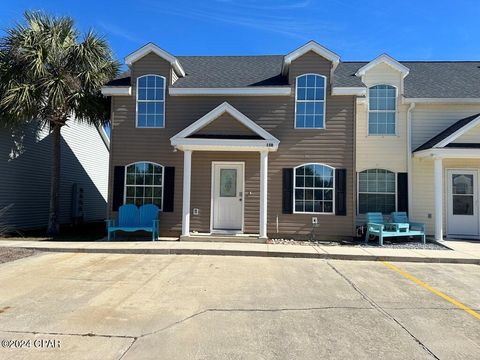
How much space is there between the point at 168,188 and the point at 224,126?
2.78 meters

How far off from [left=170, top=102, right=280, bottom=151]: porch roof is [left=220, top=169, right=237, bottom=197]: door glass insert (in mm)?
908

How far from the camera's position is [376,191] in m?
13.1

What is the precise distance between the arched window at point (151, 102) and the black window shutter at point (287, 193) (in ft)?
15.1

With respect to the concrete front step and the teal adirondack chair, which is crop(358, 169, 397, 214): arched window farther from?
the concrete front step

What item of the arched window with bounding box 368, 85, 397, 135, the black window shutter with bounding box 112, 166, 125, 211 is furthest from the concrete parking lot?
the arched window with bounding box 368, 85, 397, 135

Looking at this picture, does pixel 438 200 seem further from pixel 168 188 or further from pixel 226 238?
pixel 168 188

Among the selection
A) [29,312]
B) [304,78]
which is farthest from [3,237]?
[304,78]

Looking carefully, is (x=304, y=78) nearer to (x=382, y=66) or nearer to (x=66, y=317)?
(x=382, y=66)

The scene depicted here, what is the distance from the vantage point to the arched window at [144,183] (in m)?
12.5

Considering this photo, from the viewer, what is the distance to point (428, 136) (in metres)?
13.2

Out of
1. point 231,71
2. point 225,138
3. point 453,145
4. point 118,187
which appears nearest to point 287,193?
point 225,138

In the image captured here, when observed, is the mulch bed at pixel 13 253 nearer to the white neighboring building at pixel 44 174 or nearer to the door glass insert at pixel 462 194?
the white neighboring building at pixel 44 174

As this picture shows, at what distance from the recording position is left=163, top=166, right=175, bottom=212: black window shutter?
1231cm

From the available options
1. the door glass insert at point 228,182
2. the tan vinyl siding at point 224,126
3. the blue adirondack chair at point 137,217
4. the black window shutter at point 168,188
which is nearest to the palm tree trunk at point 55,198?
the blue adirondack chair at point 137,217
